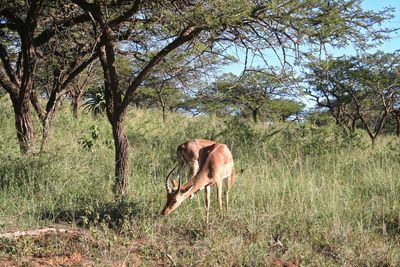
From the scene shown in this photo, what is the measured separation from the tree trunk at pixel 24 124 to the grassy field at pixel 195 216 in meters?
0.27

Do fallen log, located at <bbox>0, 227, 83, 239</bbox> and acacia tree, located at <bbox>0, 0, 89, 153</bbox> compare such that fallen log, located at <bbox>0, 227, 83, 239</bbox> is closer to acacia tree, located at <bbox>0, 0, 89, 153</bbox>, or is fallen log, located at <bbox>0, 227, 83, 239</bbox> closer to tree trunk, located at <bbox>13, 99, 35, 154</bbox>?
acacia tree, located at <bbox>0, 0, 89, 153</bbox>

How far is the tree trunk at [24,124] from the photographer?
24.4 ft

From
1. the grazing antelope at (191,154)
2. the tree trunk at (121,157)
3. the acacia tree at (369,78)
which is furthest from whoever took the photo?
the acacia tree at (369,78)

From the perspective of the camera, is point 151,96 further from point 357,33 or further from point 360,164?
point 357,33

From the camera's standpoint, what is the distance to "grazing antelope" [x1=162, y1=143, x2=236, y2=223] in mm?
4953

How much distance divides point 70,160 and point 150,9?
258cm

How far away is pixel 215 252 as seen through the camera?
4070mm

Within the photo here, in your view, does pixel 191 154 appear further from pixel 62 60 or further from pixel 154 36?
pixel 62 60

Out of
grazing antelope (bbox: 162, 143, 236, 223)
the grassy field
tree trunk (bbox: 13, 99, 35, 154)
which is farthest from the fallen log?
tree trunk (bbox: 13, 99, 35, 154)

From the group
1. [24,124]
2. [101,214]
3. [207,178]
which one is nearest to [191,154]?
[207,178]

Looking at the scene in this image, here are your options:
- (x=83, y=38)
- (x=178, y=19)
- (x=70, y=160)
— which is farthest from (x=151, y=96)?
(x=178, y=19)

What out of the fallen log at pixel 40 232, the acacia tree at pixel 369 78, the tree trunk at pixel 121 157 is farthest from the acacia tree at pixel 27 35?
the acacia tree at pixel 369 78

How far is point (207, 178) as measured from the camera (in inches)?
211

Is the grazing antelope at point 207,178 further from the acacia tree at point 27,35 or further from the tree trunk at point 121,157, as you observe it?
the acacia tree at point 27,35
